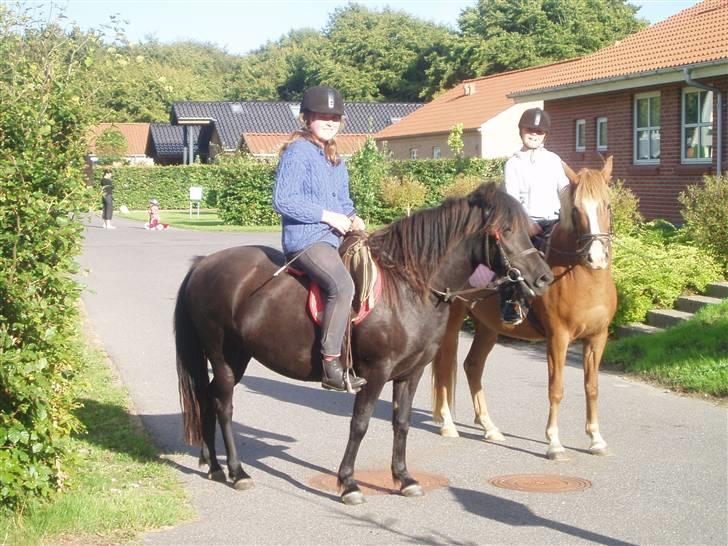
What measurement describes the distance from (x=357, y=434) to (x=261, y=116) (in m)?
66.3

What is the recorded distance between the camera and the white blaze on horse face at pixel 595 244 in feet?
25.0

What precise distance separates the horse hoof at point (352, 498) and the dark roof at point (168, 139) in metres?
71.1

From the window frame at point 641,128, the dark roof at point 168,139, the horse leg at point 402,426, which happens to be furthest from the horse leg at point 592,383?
the dark roof at point 168,139

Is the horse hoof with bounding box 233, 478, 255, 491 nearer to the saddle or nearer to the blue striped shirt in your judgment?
the saddle

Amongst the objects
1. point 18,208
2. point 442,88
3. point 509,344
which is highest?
point 442,88

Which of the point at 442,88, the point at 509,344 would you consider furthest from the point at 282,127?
the point at 509,344

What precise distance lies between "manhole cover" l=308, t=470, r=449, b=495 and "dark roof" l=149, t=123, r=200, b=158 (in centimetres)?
7035

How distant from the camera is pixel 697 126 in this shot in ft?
81.5

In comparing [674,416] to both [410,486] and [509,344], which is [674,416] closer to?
[410,486]

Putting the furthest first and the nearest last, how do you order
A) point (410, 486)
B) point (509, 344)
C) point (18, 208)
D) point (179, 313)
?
point (509, 344), point (179, 313), point (410, 486), point (18, 208)

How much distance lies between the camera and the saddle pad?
6688 millimetres

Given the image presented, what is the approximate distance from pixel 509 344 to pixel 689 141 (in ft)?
43.5

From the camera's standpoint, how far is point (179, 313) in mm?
7738

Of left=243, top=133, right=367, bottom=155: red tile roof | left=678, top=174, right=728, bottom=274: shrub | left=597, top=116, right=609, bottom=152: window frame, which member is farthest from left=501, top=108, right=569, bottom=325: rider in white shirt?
left=243, top=133, right=367, bottom=155: red tile roof
